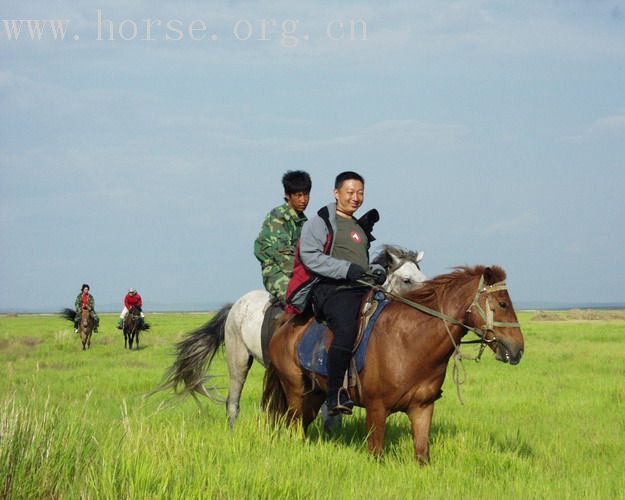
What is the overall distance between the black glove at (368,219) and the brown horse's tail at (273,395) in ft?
5.71

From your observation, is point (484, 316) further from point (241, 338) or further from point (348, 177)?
point (241, 338)

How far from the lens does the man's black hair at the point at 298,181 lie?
771 cm

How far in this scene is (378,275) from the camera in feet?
21.7

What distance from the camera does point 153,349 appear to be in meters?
24.3

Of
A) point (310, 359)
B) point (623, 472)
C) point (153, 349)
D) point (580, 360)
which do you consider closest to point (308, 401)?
point (310, 359)

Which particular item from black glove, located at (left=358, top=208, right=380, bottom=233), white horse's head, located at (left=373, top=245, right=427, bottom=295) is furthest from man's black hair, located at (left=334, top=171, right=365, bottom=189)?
white horse's head, located at (left=373, top=245, right=427, bottom=295)

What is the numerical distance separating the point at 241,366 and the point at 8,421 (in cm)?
417

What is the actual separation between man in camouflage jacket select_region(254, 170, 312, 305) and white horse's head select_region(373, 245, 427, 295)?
1.79 meters

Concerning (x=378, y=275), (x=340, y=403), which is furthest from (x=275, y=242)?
(x=340, y=403)

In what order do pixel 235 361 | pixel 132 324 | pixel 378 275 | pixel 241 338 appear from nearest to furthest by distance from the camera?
pixel 378 275
pixel 241 338
pixel 235 361
pixel 132 324

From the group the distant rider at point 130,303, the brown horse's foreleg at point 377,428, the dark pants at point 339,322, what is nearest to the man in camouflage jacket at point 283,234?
the dark pants at point 339,322

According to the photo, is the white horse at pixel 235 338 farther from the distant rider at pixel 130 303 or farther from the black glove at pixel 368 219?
the distant rider at pixel 130 303

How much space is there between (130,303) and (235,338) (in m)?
18.8

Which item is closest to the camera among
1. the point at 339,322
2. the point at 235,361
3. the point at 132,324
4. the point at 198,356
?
the point at 339,322
